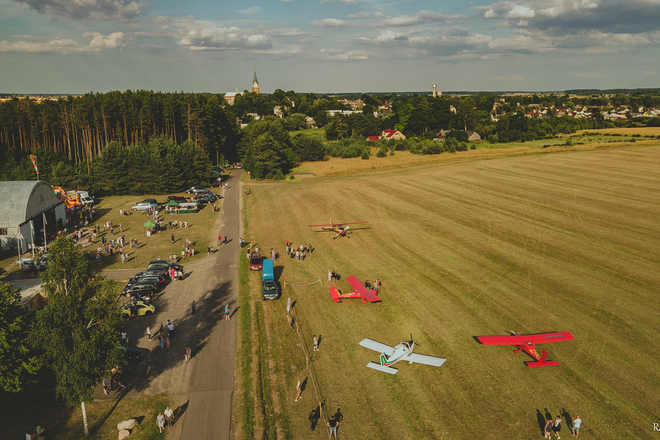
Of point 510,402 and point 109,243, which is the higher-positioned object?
point 109,243

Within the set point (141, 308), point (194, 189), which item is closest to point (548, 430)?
point (141, 308)

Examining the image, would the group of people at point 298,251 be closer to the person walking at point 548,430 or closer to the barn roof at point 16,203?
the person walking at point 548,430

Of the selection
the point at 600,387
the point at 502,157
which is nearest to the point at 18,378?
the point at 600,387

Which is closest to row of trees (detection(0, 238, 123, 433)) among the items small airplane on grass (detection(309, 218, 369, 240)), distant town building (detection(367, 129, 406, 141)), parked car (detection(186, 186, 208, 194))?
small airplane on grass (detection(309, 218, 369, 240))

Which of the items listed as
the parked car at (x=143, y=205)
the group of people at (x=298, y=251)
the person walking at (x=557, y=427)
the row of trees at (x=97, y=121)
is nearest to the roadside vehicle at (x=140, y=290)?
the group of people at (x=298, y=251)

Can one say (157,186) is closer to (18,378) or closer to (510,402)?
(18,378)

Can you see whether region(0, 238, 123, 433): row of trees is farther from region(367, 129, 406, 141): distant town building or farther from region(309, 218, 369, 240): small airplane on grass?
region(367, 129, 406, 141): distant town building
